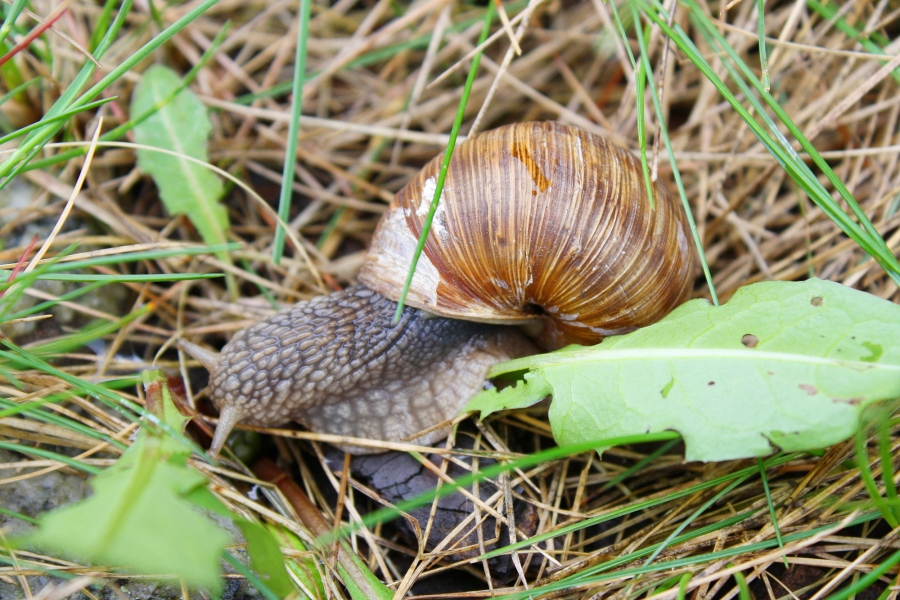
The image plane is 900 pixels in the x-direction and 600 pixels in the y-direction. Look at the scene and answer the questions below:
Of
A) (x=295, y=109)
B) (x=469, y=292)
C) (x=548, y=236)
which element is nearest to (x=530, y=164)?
(x=548, y=236)

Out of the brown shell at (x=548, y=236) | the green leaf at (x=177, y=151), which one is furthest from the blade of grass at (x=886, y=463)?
the green leaf at (x=177, y=151)

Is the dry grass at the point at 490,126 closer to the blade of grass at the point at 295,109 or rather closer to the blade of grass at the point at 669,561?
the blade of grass at the point at 669,561

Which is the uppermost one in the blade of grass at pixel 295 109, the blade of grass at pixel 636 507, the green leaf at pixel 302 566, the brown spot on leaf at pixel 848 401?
the blade of grass at pixel 295 109

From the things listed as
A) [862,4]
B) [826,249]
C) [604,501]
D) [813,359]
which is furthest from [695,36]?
[604,501]

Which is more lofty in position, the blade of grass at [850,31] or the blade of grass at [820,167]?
the blade of grass at [850,31]

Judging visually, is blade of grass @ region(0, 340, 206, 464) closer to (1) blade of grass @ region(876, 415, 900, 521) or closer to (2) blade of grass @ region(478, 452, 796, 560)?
(2) blade of grass @ region(478, 452, 796, 560)

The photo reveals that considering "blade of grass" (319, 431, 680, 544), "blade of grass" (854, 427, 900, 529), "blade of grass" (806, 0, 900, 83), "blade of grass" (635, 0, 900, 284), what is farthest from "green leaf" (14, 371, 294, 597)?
"blade of grass" (806, 0, 900, 83)

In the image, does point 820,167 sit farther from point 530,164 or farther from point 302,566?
point 302,566

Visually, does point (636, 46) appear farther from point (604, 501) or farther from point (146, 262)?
point (146, 262)
